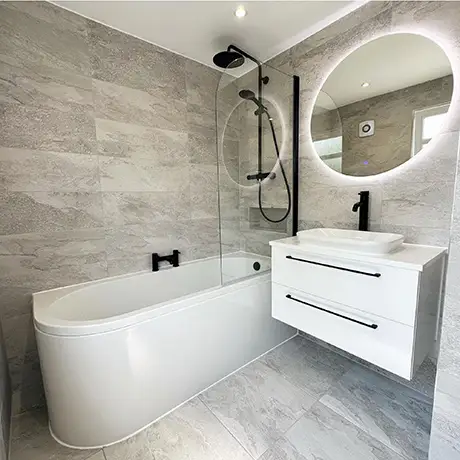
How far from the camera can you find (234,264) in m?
2.00

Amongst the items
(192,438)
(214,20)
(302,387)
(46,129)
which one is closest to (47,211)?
(46,129)

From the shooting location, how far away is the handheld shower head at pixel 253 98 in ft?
7.07

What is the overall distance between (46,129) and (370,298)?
6.69 feet

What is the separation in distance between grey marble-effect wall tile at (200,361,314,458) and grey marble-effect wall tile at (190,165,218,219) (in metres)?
1.30

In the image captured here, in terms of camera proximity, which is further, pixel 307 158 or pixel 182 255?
pixel 182 255

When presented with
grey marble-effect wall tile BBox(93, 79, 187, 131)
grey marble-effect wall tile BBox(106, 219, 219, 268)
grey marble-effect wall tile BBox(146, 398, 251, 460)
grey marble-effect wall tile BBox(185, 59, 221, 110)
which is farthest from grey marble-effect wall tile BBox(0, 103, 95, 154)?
grey marble-effect wall tile BBox(146, 398, 251, 460)

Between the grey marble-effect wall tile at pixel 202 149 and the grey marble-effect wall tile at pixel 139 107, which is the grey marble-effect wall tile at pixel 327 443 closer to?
the grey marble-effect wall tile at pixel 202 149

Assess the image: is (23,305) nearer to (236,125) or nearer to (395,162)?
(236,125)

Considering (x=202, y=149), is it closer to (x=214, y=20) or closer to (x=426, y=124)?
(x=214, y=20)

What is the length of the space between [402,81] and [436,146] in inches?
18.2

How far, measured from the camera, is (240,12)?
5.04ft

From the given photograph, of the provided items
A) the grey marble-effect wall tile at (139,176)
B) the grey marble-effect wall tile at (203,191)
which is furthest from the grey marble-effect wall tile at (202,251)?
the grey marble-effect wall tile at (139,176)

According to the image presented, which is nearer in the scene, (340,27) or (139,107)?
(340,27)

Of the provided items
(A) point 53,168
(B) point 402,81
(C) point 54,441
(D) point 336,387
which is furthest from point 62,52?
(D) point 336,387
